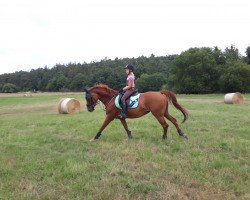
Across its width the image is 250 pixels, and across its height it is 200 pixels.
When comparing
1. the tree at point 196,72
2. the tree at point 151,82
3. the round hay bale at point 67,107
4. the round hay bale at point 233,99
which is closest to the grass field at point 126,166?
the round hay bale at point 67,107

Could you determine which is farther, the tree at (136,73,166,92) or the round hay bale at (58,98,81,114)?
the tree at (136,73,166,92)

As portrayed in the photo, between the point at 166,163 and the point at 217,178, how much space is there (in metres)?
1.49

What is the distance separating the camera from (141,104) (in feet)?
38.8

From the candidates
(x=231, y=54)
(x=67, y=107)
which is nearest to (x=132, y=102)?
(x=67, y=107)

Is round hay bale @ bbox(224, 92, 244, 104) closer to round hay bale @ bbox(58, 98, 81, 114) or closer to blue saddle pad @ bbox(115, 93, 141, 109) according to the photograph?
round hay bale @ bbox(58, 98, 81, 114)

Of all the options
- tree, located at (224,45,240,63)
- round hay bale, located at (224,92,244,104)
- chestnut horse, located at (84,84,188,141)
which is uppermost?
tree, located at (224,45,240,63)

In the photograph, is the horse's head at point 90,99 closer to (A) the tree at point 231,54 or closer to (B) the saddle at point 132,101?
(B) the saddle at point 132,101

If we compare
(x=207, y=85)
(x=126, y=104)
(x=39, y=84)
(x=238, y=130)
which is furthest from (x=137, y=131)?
(x=39, y=84)

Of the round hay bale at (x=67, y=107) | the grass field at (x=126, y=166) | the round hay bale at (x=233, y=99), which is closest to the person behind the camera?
the grass field at (x=126, y=166)

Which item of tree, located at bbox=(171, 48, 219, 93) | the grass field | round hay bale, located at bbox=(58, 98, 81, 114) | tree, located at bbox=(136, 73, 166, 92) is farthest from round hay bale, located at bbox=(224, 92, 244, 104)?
tree, located at bbox=(136, 73, 166, 92)

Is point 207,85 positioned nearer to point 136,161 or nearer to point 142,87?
point 142,87

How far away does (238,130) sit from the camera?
520 inches

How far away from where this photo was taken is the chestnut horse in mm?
11680

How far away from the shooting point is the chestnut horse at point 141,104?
460 inches
